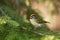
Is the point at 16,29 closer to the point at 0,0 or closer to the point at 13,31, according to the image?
the point at 13,31

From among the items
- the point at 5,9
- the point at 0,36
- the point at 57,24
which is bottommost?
the point at 0,36

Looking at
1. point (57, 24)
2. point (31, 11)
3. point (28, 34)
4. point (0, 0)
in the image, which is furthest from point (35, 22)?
point (57, 24)

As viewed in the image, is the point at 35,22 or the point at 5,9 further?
the point at 35,22

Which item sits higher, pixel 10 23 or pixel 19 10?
pixel 19 10

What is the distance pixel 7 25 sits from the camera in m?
1.35

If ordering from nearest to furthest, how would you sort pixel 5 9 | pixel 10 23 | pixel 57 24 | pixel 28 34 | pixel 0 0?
pixel 10 23, pixel 28 34, pixel 5 9, pixel 0 0, pixel 57 24

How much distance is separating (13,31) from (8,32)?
37 mm

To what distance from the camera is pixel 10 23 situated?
51.9 inches

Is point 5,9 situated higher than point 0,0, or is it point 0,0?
point 0,0

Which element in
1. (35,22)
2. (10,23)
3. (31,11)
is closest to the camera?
(10,23)

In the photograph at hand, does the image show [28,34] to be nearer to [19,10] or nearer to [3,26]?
[3,26]

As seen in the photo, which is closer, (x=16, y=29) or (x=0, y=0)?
(x=16, y=29)

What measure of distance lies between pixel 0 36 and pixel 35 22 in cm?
86

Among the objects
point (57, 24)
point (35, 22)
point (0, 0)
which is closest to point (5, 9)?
point (0, 0)
